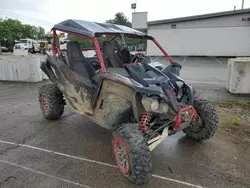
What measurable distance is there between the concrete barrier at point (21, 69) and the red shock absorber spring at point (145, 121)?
7515mm

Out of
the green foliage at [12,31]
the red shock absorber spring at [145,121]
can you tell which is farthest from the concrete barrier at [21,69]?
the green foliage at [12,31]

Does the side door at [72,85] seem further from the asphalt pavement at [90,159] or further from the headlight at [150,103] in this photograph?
the headlight at [150,103]

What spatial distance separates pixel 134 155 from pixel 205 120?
162 centimetres

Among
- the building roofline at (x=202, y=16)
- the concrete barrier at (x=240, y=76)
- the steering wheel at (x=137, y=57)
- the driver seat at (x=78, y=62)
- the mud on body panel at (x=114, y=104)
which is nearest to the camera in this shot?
the mud on body panel at (x=114, y=104)

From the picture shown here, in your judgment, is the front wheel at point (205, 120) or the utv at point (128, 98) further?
the front wheel at point (205, 120)

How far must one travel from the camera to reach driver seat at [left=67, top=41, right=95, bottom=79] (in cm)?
398

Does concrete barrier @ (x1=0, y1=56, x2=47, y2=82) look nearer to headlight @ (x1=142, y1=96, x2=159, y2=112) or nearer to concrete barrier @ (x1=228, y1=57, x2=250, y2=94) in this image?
headlight @ (x1=142, y1=96, x2=159, y2=112)

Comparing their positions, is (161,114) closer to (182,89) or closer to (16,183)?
(182,89)

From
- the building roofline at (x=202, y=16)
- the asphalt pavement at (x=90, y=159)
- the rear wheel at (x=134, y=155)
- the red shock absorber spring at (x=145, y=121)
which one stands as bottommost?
the asphalt pavement at (x=90, y=159)

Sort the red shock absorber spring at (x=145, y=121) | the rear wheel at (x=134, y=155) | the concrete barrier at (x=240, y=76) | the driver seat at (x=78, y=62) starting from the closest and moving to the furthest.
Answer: the rear wheel at (x=134, y=155), the red shock absorber spring at (x=145, y=121), the driver seat at (x=78, y=62), the concrete barrier at (x=240, y=76)

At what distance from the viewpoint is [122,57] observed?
4547 mm

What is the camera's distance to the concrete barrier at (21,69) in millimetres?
9070

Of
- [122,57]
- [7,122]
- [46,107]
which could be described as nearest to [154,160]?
[122,57]

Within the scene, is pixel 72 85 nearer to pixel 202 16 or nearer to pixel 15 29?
pixel 202 16
